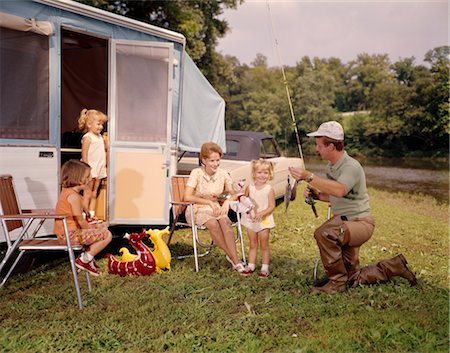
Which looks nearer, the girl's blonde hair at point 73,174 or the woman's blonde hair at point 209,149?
the girl's blonde hair at point 73,174

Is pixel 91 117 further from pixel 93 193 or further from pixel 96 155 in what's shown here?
pixel 93 193

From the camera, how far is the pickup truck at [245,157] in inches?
320

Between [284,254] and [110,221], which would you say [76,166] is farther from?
[284,254]

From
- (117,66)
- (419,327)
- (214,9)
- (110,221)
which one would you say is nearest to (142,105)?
(117,66)

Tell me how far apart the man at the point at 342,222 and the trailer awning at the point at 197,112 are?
8.09 feet

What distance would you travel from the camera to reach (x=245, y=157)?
8.85 m

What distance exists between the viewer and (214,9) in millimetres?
20266

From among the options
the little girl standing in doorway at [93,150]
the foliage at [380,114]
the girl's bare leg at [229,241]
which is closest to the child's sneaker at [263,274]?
the girl's bare leg at [229,241]

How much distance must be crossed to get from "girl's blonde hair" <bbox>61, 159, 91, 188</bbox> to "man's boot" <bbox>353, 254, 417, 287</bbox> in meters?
2.55

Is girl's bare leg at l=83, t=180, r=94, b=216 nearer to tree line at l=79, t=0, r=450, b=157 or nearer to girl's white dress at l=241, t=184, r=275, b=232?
girl's white dress at l=241, t=184, r=275, b=232

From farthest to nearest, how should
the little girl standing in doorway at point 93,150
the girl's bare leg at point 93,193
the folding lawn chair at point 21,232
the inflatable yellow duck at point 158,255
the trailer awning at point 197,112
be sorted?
the trailer awning at point 197,112 → the girl's bare leg at point 93,193 → the little girl standing in doorway at point 93,150 → the inflatable yellow duck at point 158,255 → the folding lawn chair at point 21,232

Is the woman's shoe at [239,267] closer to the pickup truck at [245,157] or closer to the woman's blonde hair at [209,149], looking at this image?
the woman's blonde hair at [209,149]

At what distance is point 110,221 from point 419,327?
345 centimetres

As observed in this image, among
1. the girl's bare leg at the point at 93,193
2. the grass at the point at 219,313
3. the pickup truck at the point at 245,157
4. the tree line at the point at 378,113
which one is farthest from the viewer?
the tree line at the point at 378,113
